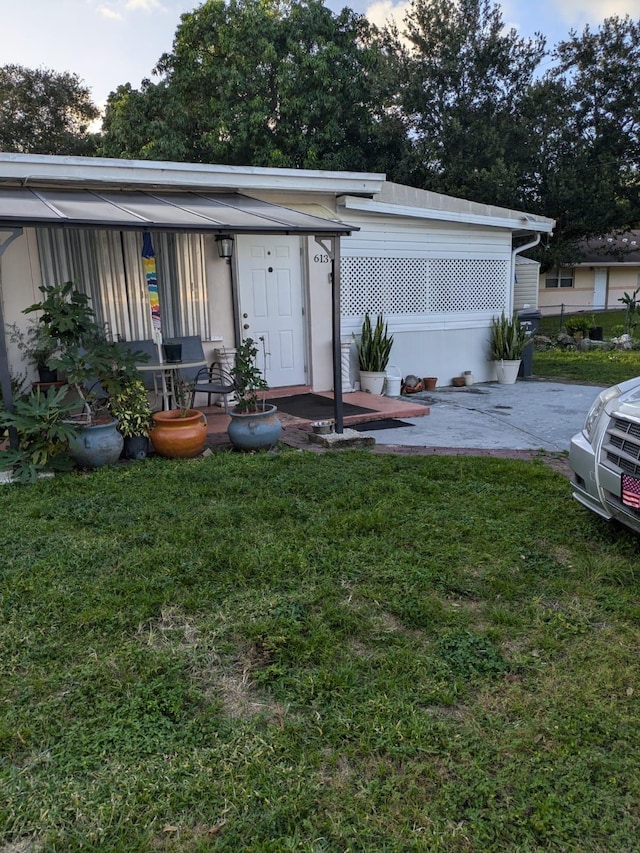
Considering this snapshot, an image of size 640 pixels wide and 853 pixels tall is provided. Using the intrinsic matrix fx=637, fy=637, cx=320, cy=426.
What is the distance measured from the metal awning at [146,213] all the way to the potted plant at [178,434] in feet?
5.28

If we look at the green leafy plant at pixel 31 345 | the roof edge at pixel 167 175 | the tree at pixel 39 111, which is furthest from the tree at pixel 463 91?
the green leafy plant at pixel 31 345

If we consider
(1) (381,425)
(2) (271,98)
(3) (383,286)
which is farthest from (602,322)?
(1) (381,425)

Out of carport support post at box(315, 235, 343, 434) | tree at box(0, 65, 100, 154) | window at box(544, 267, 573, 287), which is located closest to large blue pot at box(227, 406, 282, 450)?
carport support post at box(315, 235, 343, 434)

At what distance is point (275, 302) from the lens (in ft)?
28.1

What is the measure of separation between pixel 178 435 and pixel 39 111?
810 inches

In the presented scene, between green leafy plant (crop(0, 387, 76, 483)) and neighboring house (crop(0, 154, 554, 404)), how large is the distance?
124cm

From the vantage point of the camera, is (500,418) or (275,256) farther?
(275,256)

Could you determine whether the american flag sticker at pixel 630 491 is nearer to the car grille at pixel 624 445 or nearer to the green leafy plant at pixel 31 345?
the car grille at pixel 624 445

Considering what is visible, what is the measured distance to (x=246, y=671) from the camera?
8.48 ft

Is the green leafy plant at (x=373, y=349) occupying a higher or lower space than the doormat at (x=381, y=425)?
higher

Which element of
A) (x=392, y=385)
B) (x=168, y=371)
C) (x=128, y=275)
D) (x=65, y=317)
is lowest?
(x=392, y=385)

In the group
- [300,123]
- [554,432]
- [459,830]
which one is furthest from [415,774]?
[300,123]

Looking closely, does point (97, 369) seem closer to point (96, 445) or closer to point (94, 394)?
point (94, 394)

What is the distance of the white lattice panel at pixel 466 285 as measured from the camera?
1000 cm
